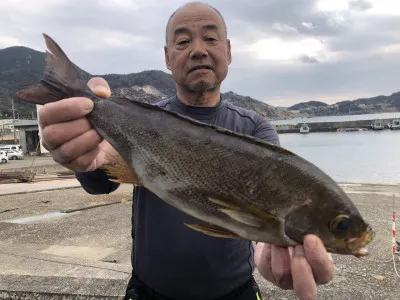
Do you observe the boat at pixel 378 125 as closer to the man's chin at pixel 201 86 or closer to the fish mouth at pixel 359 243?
the man's chin at pixel 201 86

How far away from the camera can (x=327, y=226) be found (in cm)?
228

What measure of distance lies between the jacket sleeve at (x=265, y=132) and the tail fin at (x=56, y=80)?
5.71ft

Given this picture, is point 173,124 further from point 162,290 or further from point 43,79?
point 162,290

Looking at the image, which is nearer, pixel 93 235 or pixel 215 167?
pixel 215 167

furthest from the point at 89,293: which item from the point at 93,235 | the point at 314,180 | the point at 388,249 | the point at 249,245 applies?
the point at 388,249

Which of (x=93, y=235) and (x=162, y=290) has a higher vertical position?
(x=162, y=290)

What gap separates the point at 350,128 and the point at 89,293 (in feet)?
548

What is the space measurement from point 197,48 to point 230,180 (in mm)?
1731

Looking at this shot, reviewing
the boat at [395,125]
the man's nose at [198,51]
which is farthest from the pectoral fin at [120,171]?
the boat at [395,125]

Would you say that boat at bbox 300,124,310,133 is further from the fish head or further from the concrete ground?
the fish head

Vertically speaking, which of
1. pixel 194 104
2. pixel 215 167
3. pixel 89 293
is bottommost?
pixel 89 293

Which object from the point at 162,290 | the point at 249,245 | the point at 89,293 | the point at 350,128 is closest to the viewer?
the point at 162,290

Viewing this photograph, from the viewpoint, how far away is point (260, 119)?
154 inches

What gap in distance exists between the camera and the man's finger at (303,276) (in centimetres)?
225
